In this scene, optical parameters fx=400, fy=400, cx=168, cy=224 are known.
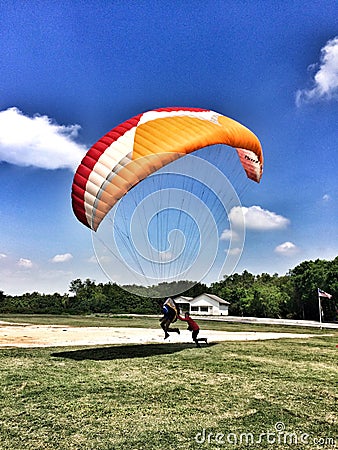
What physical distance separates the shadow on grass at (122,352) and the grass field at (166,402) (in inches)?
5.5

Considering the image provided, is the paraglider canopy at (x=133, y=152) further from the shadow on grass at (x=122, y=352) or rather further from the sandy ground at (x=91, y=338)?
the sandy ground at (x=91, y=338)

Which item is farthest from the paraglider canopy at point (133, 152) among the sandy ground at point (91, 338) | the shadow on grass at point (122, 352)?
the sandy ground at point (91, 338)

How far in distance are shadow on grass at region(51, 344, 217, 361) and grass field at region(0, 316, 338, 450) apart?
0.14 metres

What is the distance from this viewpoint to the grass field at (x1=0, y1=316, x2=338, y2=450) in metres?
4.74

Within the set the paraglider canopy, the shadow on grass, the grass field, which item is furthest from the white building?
the paraglider canopy

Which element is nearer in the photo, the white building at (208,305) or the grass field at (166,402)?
the grass field at (166,402)

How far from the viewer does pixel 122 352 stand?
11.4 meters

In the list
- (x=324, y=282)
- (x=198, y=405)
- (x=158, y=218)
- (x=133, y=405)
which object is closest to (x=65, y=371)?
(x=133, y=405)

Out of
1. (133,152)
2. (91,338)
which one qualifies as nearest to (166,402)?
(133,152)

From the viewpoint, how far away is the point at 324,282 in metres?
47.4

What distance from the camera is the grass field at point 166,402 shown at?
474 cm

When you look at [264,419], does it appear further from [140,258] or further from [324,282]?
[324,282]

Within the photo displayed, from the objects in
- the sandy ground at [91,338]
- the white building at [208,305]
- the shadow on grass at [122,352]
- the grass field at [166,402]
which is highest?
the white building at [208,305]

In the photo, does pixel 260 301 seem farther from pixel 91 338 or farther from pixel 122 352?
pixel 122 352
